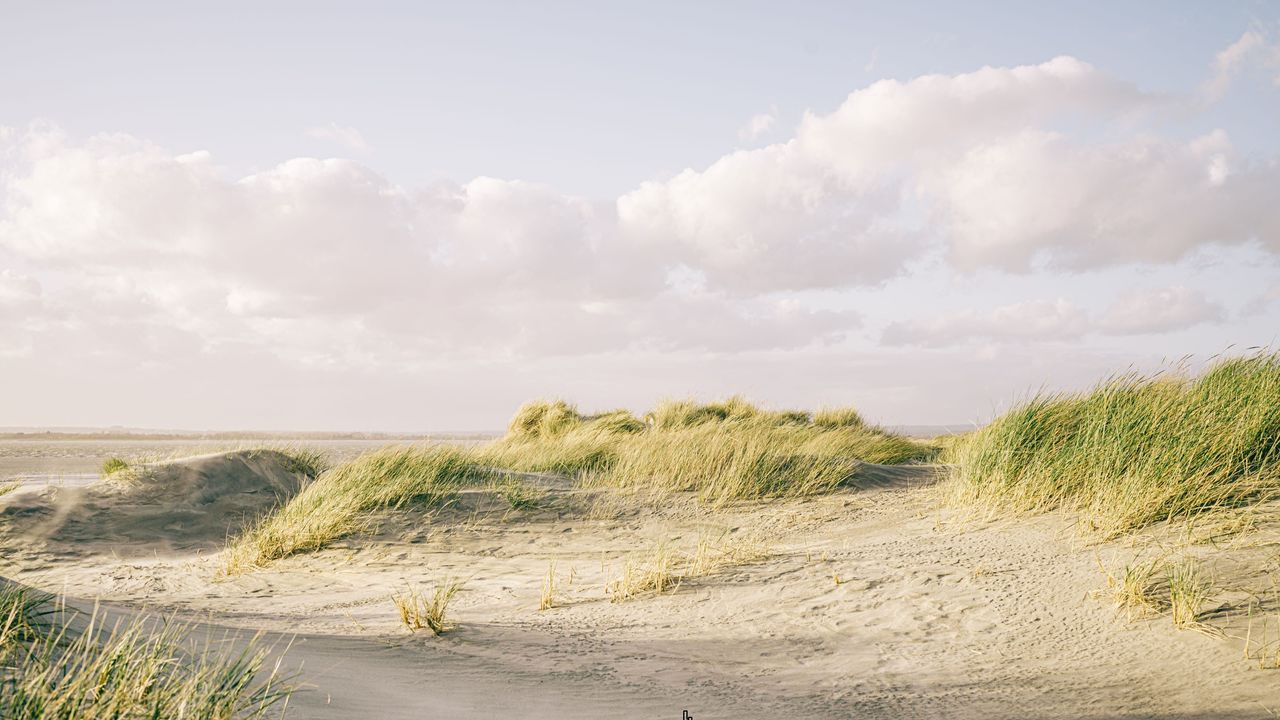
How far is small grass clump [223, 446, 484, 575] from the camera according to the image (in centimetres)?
872

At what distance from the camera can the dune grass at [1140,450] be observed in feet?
21.2

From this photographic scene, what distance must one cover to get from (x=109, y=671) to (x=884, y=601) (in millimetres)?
4606

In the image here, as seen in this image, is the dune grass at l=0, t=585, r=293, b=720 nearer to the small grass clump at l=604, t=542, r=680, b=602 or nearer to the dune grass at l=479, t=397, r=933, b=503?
the small grass clump at l=604, t=542, r=680, b=602

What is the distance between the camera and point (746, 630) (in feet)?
18.2

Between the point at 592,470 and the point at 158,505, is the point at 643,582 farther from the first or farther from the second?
the point at 158,505

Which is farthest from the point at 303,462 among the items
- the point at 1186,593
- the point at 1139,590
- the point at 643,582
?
the point at 1186,593

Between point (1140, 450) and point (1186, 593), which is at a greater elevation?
point (1140, 450)

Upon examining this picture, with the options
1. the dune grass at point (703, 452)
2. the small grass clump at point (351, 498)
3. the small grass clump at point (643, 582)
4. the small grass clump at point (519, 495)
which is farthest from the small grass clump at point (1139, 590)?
the small grass clump at point (351, 498)

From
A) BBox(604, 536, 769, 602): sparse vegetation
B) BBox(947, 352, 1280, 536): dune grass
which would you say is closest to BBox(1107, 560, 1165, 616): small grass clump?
BBox(947, 352, 1280, 536): dune grass

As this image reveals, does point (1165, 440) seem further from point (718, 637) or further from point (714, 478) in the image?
point (714, 478)

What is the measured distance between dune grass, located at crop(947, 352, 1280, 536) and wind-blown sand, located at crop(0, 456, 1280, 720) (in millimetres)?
415

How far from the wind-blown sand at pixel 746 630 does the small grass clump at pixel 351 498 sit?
11.0 inches

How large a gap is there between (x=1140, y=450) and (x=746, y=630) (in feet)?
13.0

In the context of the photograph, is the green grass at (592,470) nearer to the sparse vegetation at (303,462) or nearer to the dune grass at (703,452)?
the dune grass at (703,452)
